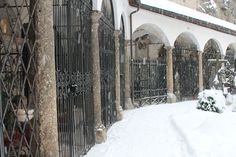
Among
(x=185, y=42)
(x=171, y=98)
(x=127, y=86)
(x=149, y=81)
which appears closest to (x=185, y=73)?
(x=185, y=42)

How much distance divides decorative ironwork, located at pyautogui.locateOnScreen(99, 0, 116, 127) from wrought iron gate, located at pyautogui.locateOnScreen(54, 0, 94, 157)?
1.65 meters

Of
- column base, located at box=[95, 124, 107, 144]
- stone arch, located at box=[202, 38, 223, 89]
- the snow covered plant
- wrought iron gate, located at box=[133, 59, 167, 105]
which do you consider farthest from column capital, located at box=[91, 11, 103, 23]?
stone arch, located at box=[202, 38, 223, 89]

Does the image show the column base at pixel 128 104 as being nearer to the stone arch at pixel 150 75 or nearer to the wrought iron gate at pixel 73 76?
the stone arch at pixel 150 75

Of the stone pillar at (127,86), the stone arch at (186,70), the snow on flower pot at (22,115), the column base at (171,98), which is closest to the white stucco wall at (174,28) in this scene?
the stone arch at (186,70)

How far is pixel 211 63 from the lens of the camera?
24.8 m

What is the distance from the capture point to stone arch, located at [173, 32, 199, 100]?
68.6 feet

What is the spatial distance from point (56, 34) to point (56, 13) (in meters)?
Result: 0.41

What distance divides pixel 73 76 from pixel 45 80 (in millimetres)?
1925

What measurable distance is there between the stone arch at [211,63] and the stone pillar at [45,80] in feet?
63.1

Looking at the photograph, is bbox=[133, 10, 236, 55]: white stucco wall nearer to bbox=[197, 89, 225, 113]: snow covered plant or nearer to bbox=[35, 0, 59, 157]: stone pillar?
bbox=[197, 89, 225, 113]: snow covered plant

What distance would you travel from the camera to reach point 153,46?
2245 cm

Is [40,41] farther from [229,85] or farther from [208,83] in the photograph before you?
[208,83]

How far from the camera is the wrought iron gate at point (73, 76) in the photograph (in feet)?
21.6

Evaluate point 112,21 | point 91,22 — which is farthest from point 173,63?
point 91,22
